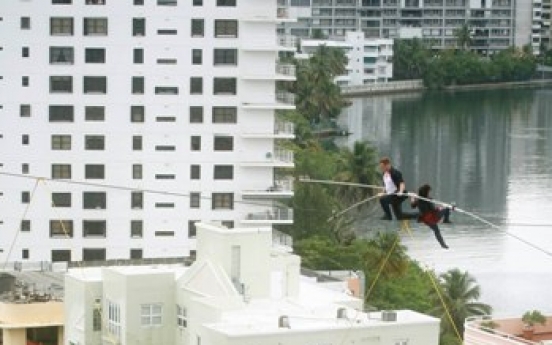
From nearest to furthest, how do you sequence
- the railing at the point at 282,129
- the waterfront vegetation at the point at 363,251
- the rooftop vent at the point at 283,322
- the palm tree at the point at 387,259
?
the rooftop vent at the point at 283,322 < the waterfront vegetation at the point at 363,251 < the palm tree at the point at 387,259 < the railing at the point at 282,129

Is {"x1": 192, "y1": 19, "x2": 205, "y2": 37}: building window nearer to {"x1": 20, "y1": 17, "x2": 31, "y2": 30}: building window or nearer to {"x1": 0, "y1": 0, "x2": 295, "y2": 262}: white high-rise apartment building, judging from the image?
{"x1": 0, "y1": 0, "x2": 295, "y2": 262}: white high-rise apartment building

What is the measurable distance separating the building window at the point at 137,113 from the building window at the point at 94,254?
73.4 inches

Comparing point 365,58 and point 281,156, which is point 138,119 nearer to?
point 281,156

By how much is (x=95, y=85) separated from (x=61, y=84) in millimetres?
471

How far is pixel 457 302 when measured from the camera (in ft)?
80.9

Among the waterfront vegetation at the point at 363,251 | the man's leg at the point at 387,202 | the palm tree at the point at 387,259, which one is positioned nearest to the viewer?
the man's leg at the point at 387,202

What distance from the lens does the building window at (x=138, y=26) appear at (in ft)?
88.6

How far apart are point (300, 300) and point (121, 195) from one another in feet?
34.2

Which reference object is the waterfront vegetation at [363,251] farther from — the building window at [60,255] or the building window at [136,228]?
the building window at [60,255]

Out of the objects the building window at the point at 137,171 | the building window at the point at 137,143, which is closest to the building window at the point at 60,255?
the building window at the point at 137,171

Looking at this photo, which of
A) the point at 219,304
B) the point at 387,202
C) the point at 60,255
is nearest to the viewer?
the point at 387,202

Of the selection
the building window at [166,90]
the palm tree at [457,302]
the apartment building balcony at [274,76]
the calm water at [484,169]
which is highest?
the apartment building balcony at [274,76]

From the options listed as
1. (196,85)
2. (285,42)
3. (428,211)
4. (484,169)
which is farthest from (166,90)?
(484,169)

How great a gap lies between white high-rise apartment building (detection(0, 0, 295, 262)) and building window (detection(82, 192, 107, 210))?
0.01 metres
